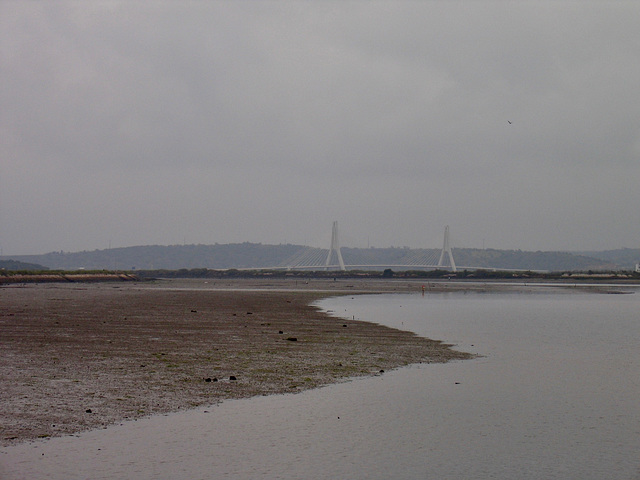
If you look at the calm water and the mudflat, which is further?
the mudflat

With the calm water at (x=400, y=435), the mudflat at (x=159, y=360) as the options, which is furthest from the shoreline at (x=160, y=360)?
the calm water at (x=400, y=435)

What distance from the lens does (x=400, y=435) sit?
10445 mm

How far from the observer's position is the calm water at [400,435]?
869 cm

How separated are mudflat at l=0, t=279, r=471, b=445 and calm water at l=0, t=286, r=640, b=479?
0.75 meters

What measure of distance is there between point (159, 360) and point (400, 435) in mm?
7513

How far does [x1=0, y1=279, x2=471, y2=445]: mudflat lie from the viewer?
11.3 meters

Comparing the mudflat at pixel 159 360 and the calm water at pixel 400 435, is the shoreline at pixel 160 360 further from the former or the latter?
the calm water at pixel 400 435

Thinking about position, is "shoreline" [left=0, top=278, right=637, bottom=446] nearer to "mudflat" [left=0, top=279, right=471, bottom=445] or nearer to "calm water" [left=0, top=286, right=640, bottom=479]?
"mudflat" [left=0, top=279, right=471, bottom=445]

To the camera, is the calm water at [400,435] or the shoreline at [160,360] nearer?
the calm water at [400,435]

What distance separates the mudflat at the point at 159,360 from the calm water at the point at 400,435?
2.46 feet

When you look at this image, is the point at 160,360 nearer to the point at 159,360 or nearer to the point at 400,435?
the point at 159,360

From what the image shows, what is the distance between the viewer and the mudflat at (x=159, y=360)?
11.3 meters

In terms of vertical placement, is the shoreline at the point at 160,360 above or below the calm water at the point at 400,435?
above

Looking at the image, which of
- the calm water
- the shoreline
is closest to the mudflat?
the shoreline
